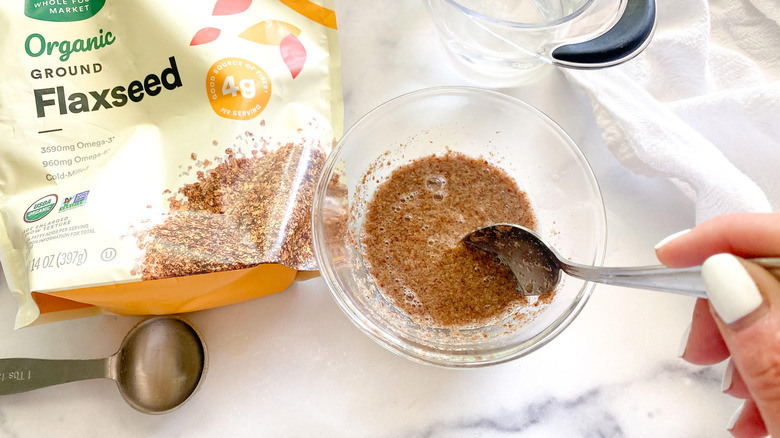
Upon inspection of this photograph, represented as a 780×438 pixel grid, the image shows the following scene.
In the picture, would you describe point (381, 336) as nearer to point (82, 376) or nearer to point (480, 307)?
point (480, 307)

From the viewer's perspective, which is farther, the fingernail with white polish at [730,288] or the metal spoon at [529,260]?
the metal spoon at [529,260]

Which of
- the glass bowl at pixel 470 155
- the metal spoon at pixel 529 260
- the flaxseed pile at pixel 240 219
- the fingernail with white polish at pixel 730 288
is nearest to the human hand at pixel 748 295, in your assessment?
the fingernail with white polish at pixel 730 288

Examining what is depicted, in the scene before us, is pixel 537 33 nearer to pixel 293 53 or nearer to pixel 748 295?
pixel 293 53

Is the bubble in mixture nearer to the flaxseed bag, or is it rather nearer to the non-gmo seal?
the flaxseed bag

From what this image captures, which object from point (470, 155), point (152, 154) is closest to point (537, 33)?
point (470, 155)

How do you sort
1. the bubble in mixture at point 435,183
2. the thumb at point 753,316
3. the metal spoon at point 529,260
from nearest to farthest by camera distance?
the thumb at point 753,316
the metal spoon at point 529,260
the bubble in mixture at point 435,183

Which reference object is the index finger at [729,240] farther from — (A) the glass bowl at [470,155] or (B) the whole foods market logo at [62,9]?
(B) the whole foods market logo at [62,9]

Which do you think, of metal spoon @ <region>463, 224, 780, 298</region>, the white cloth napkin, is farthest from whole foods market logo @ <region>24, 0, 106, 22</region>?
the white cloth napkin
